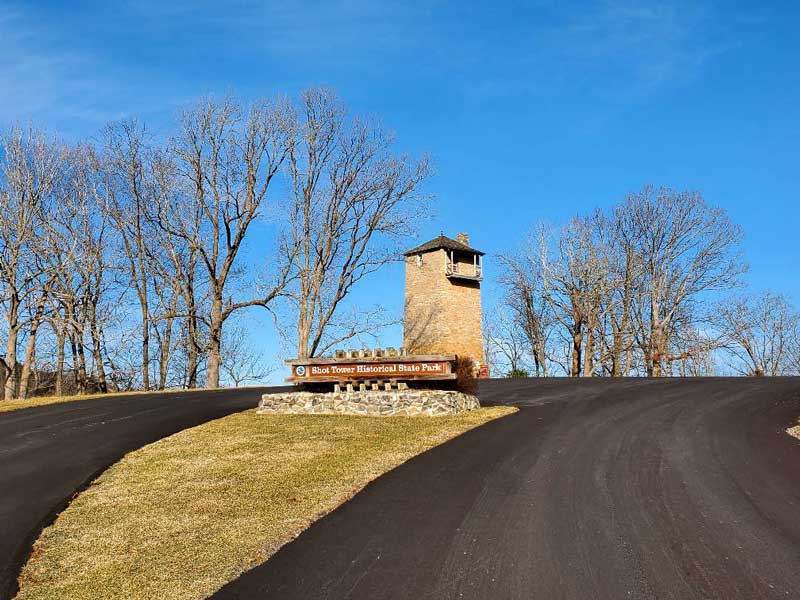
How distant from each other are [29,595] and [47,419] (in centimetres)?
1266

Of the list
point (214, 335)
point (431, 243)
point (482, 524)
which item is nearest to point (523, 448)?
point (482, 524)

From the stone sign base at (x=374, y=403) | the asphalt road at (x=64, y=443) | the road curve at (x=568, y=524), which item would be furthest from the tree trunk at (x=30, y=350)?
the road curve at (x=568, y=524)

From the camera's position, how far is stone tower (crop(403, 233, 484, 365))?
41.9 m

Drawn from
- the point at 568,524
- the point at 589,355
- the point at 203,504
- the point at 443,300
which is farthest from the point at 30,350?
the point at 589,355

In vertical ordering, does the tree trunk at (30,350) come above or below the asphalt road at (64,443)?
above

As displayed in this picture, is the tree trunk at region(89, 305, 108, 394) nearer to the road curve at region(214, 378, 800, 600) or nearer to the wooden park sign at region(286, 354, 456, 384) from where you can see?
the wooden park sign at region(286, 354, 456, 384)

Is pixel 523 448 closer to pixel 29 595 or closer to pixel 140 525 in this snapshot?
pixel 140 525

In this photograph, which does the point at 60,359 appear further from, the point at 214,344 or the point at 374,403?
the point at 374,403

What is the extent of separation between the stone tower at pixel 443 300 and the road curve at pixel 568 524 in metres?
27.8

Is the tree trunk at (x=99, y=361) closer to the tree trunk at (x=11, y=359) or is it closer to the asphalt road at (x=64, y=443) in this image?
the tree trunk at (x=11, y=359)

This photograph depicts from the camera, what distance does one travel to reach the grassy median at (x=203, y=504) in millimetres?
6883

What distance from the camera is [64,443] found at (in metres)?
14.2

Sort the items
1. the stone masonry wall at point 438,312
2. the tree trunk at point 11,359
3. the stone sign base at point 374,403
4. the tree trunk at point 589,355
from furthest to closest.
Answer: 1. the tree trunk at point 589,355
2. the stone masonry wall at point 438,312
3. the tree trunk at point 11,359
4. the stone sign base at point 374,403

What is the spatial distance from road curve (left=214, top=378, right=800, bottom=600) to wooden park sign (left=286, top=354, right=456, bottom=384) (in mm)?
4333
